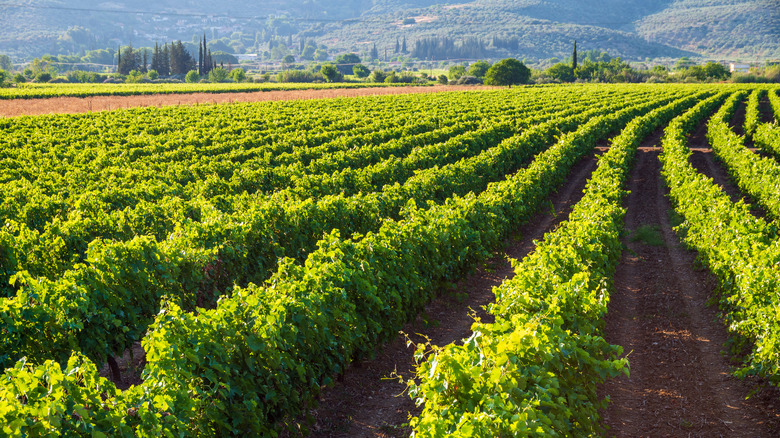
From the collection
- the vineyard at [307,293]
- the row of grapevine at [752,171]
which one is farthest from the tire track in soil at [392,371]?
the row of grapevine at [752,171]

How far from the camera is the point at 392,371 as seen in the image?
28.1 feet

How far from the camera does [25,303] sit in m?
6.54

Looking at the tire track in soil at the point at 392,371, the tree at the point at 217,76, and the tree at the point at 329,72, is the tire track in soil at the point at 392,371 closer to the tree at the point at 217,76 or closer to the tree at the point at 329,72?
the tree at the point at 329,72

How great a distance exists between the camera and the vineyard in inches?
196

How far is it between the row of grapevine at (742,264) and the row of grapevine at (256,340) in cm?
457

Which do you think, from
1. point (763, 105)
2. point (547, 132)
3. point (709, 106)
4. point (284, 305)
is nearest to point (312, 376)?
point (284, 305)

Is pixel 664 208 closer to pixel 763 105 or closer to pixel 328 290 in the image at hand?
pixel 328 290

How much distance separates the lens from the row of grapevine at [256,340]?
4.55 metres

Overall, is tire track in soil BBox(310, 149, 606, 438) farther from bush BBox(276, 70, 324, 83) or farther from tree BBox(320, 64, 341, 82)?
bush BBox(276, 70, 324, 83)

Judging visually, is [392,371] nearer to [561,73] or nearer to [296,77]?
[296,77]

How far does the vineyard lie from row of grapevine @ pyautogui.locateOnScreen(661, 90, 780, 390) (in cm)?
5

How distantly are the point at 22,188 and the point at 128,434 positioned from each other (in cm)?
1248

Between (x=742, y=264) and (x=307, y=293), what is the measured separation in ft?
23.6

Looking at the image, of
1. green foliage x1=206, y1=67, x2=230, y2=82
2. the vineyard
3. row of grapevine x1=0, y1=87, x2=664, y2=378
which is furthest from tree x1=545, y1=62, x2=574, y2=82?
row of grapevine x1=0, y1=87, x2=664, y2=378
